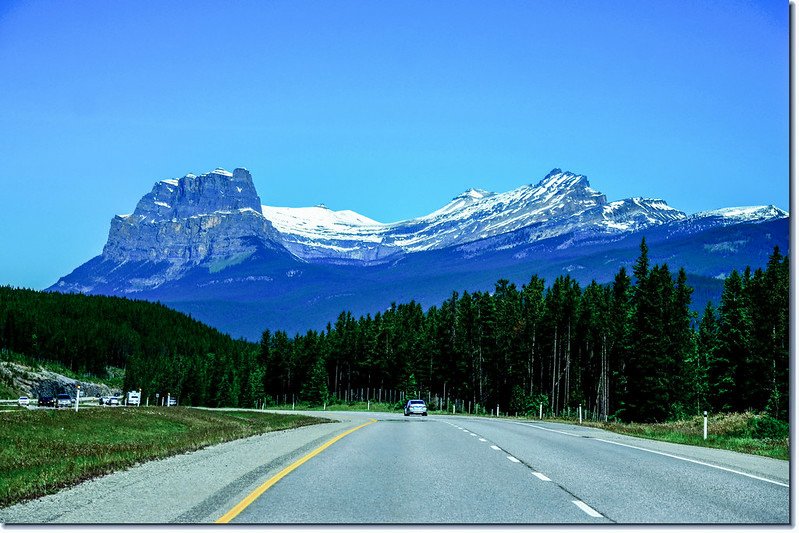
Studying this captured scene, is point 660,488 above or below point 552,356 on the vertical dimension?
below

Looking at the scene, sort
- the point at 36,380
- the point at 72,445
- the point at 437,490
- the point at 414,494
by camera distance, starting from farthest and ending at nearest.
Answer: the point at 36,380 → the point at 72,445 → the point at 437,490 → the point at 414,494

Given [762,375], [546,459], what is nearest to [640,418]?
Answer: [762,375]

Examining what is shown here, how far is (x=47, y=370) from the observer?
183125mm

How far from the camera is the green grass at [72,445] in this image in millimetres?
15015

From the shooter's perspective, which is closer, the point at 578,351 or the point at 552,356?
the point at 578,351

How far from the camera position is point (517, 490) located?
13789 mm

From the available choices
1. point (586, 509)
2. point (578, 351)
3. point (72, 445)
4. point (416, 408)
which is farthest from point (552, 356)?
point (586, 509)

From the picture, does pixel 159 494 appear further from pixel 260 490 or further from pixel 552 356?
pixel 552 356

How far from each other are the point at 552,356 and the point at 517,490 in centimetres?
10127

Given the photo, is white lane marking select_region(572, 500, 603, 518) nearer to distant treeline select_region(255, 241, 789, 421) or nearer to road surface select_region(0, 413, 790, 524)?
road surface select_region(0, 413, 790, 524)

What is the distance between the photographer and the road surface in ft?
36.2

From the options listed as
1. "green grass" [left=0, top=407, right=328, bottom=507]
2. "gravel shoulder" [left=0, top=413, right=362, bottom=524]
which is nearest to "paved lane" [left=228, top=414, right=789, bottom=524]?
"gravel shoulder" [left=0, top=413, right=362, bottom=524]

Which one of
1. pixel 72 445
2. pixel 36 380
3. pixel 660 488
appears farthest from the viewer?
pixel 36 380

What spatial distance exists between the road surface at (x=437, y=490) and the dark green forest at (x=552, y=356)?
24466 millimetres
